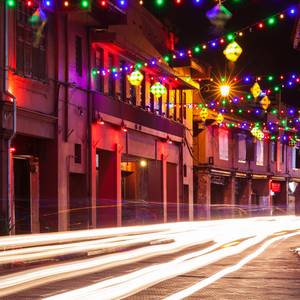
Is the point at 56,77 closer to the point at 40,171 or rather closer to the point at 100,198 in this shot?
the point at 40,171

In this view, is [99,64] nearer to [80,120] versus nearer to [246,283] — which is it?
[80,120]

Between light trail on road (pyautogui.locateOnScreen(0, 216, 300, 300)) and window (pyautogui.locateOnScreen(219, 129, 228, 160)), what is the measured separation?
12903 millimetres

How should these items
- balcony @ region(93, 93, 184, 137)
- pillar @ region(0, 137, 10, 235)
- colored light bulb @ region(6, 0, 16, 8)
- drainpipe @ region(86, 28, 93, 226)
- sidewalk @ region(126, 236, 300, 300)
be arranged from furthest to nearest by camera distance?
balcony @ region(93, 93, 184, 137)
drainpipe @ region(86, 28, 93, 226)
pillar @ region(0, 137, 10, 235)
colored light bulb @ region(6, 0, 16, 8)
sidewalk @ region(126, 236, 300, 300)

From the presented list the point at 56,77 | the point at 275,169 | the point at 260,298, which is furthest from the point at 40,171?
the point at 275,169

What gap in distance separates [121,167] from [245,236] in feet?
23.4

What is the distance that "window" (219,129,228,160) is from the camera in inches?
1688

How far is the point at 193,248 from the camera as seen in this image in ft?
67.3

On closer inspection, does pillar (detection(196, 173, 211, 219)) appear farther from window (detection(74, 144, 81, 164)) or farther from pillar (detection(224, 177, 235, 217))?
window (detection(74, 144, 81, 164))

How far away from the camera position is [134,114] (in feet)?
98.4

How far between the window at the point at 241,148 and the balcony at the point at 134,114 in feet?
34.3

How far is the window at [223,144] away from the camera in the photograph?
42869mm

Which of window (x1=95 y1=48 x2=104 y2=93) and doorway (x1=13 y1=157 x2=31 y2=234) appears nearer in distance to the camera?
doorway (x1=13 y1=157 x2=31 y2=234)

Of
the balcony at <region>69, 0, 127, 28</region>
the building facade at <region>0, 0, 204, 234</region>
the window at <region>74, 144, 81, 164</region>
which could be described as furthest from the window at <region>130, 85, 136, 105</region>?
the window at <region>74, 144, 81, 164</region>

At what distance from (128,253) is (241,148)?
96.8ft
